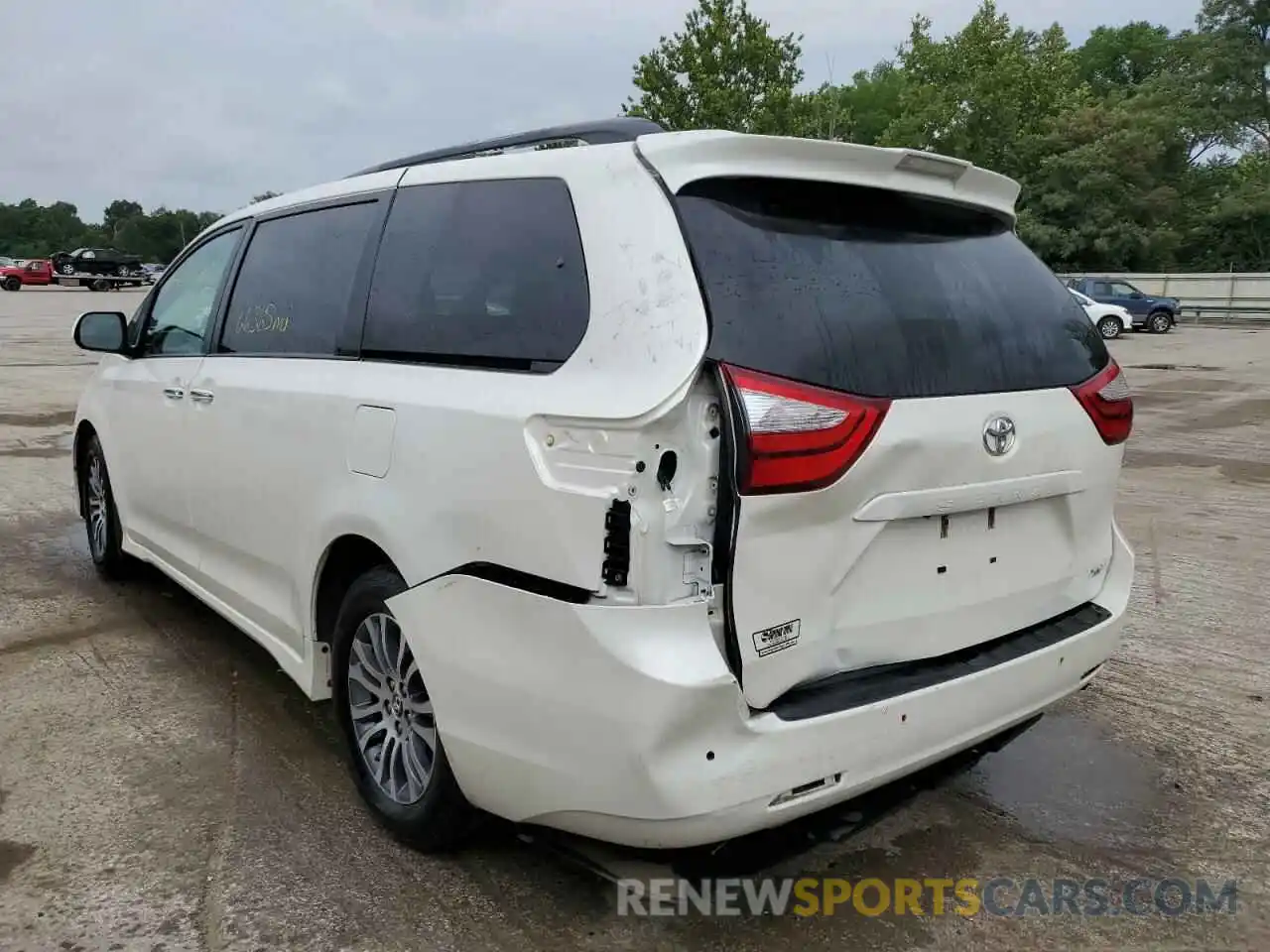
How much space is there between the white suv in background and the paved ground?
0.89 feet

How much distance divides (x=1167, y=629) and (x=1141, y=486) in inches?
152

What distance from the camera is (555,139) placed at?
9.56 feet

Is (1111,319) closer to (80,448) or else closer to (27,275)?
(80,448)

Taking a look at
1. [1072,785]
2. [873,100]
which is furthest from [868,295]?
[873,100]

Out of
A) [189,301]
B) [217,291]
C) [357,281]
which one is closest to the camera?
[357,281]

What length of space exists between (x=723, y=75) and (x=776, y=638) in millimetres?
35455

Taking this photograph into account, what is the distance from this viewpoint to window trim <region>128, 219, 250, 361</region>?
409cm

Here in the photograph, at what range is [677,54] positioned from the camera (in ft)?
114

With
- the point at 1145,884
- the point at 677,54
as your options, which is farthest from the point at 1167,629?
the point at 677,54

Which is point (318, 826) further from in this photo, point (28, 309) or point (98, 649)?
point (28, 309)

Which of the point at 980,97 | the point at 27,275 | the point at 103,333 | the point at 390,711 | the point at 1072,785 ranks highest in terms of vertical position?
the point at 980,97

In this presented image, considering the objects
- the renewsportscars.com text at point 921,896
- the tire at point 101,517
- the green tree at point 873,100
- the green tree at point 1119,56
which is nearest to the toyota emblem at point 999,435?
the renewsportscars.com text at point 921,896

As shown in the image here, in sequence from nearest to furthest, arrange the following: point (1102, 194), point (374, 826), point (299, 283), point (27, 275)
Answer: point (374, 826) < point (299, 283) < point (1102, 194) < point (27, 275)

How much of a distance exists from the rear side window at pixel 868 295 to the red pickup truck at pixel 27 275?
55.0m
